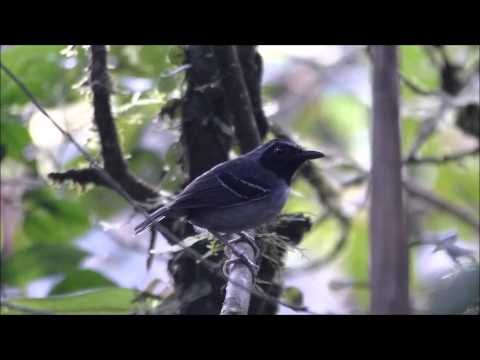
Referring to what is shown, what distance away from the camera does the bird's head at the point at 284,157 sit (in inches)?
165

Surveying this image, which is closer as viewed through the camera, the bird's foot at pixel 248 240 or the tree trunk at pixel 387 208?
the tree trunk at pixel 387 208

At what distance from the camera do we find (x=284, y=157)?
169 inches

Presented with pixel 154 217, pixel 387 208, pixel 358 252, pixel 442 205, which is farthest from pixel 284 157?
pixel 358 252

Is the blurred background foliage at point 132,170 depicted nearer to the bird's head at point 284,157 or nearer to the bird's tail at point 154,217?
the bird's head at point 284,157

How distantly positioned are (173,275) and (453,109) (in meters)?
2.33

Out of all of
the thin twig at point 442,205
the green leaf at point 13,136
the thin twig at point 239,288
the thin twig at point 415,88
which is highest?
the thin twig at point 415,88

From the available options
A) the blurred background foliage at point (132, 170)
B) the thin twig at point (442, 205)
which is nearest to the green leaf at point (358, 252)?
the blurred background foliage at point (132, 170)

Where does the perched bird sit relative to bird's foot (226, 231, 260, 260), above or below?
above

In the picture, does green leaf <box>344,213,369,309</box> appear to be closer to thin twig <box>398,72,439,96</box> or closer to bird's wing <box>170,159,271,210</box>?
thin twig <box>398,72,439,96</box>

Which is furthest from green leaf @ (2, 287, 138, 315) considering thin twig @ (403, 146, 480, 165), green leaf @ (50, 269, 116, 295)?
thin twig @ (403, 146, 480, 165)

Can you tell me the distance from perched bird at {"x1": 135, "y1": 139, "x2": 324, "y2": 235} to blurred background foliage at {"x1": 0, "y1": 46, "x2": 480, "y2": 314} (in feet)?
0.66

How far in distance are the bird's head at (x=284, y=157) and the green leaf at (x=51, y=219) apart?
1488 millimetres

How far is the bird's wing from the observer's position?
3.79m
